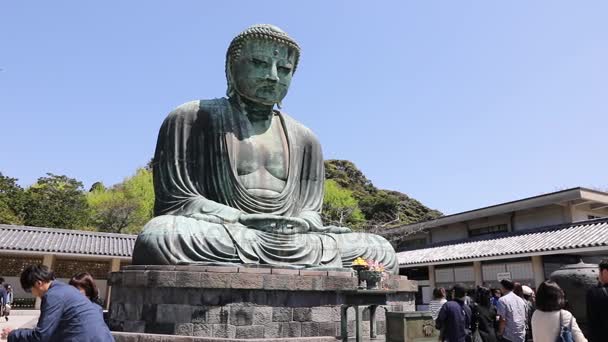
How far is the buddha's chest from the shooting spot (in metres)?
7.75

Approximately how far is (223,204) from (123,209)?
83.0ft

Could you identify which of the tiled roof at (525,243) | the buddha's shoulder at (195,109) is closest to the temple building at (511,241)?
the tiled roof at (525,243)

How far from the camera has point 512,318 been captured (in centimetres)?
548

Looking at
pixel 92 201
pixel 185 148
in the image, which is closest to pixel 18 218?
pixel 92 201

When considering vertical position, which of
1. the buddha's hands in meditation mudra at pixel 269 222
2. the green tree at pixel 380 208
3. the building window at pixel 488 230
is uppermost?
the green tree at pixel 380 208

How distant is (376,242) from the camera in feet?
24.9

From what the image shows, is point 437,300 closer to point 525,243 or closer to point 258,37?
point 258,37

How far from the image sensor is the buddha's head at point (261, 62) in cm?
810

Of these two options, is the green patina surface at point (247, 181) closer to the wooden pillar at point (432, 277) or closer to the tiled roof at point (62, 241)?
the wooden pillar at point (432, 277)

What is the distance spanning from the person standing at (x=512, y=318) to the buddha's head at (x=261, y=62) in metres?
4.83

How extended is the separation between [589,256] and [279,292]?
45.8ft

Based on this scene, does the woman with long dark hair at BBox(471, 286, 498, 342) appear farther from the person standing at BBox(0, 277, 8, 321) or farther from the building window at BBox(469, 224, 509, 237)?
the building window at BBox(469, 224, 509, 237)

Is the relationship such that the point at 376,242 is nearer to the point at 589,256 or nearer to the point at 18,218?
the point at 589,256

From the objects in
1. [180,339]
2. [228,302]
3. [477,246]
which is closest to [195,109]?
[228,302]
